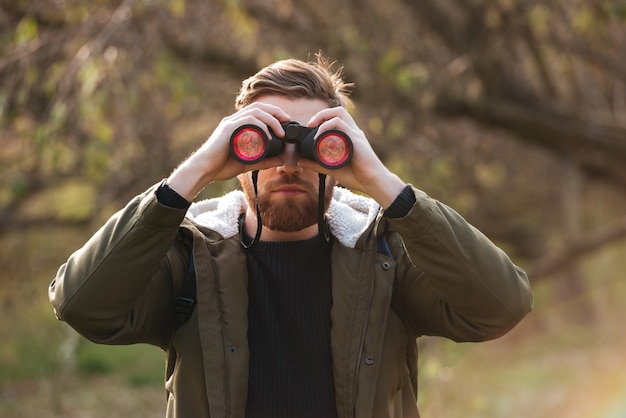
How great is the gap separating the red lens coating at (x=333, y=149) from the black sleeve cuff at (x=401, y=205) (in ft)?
0.58

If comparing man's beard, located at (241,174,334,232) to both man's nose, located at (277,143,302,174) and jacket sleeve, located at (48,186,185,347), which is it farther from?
jacket sleeve, located at (48,186,185,347)

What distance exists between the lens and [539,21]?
20.2 ft

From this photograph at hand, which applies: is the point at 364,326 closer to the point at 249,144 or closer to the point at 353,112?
the point at 249,144

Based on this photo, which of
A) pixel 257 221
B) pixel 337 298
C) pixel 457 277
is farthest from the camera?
pixel 257 221

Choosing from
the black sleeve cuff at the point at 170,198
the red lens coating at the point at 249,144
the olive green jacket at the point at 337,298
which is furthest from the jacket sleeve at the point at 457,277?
the black sleeve cuff at the point at 170,198

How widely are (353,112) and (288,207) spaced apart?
2.97m

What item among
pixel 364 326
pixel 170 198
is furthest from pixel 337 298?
pixel 170 198

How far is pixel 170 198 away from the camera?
242cm

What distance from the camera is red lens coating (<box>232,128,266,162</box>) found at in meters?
2.45

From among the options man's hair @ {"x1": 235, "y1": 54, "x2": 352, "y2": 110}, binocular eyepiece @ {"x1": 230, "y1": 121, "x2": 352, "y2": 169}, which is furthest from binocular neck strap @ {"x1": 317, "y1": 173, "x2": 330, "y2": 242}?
man's hair @ {"x1": 235, "y1": 54, "x2": 352, "y2": 110}

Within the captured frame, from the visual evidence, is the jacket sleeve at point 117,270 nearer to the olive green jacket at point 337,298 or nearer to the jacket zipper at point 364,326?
the olive green jacket at point 337,298

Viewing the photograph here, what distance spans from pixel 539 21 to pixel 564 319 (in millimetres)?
7057

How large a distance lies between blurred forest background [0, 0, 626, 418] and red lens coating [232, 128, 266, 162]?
2.16m

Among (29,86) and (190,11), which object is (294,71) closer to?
(29,86)
